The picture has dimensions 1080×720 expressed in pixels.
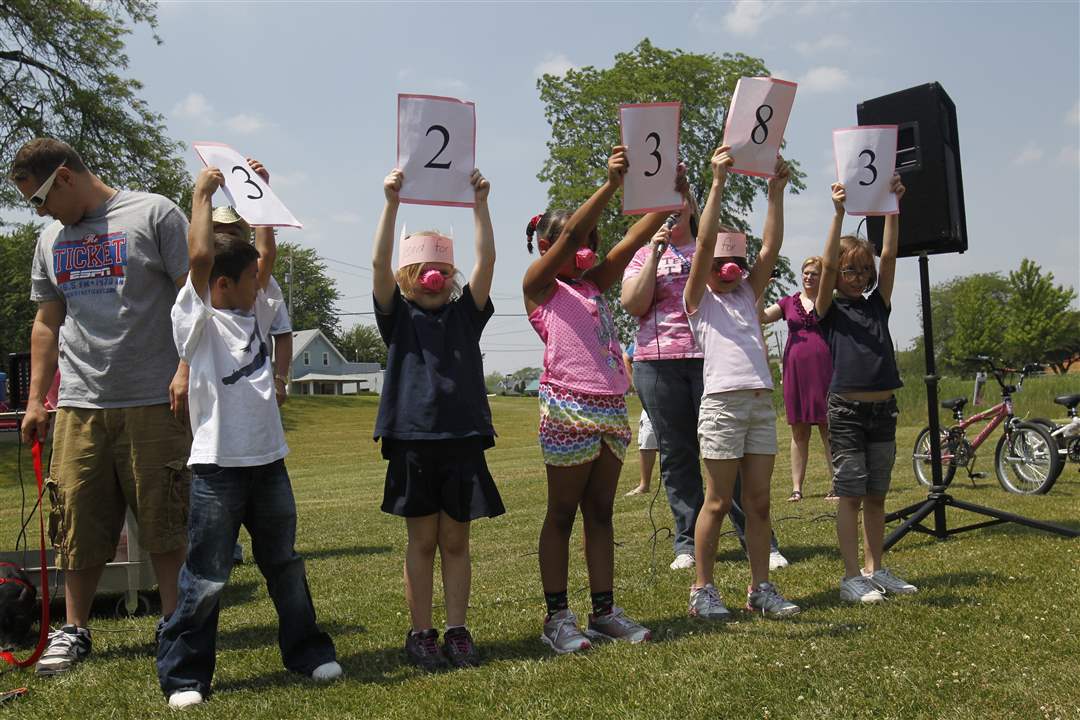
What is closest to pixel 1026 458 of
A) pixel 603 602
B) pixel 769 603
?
pixel 769 603

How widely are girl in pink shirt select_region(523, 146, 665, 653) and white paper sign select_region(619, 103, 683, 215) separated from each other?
10 centimetres

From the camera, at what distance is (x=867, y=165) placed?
500 centimetres

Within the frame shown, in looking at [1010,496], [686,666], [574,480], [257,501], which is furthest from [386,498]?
[1010,496]

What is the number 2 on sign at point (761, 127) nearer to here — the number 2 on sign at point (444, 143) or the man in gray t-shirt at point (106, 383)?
the number 2 on sign at point (444, 143)

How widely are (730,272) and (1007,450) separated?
272 inches

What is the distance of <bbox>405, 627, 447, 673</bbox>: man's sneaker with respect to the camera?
3727 mm

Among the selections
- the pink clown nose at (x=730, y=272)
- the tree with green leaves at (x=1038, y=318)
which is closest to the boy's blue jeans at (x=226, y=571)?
the pink clown nose at (x=730, y=272)

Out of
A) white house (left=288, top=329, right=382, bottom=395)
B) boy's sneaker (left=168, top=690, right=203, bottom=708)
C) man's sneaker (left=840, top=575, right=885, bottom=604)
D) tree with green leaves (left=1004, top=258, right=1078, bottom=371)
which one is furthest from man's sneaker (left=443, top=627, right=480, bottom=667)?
white house (left=288, top=329, right=382, bottom=395)

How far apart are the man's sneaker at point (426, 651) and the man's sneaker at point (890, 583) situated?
7.17 feet

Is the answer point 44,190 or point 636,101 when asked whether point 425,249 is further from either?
point 636,101

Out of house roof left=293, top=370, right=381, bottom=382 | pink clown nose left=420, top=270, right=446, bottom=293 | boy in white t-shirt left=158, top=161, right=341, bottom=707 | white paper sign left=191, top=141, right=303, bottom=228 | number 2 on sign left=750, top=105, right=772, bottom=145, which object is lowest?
house roof left=293, top=370, right=381, bottom=382

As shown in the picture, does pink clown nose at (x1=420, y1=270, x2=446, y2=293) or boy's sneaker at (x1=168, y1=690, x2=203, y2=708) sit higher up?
pink clown nose at (x1=420, y1=270, x2=446, y2=293)

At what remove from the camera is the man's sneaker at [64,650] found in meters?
3.98

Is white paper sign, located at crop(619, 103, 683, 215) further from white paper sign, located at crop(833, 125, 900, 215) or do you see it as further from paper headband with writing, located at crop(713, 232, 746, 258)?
white paper sign, located at crop(833, 125, 900, 215)
